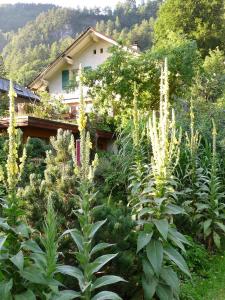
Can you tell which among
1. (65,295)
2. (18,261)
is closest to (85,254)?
(65,295)

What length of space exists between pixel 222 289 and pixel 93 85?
12.0 m

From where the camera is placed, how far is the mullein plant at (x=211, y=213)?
20.1 ft

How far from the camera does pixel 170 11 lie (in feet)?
108

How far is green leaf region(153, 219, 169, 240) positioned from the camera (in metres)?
3.80

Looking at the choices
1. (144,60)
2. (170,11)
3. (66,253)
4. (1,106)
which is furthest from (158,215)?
(170,11)

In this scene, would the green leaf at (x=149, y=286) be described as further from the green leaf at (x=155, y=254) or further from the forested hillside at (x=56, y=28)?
the forested hillside at (x=56, y=28)

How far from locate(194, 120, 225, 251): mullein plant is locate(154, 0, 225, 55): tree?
27612 millimetres

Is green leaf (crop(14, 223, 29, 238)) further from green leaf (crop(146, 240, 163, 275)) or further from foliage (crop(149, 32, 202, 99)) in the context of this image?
foliage (crop(149, 32, 202, 99))

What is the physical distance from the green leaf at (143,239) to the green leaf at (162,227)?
0.40ft

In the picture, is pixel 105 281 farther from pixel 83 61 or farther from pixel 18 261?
pixel 83 61

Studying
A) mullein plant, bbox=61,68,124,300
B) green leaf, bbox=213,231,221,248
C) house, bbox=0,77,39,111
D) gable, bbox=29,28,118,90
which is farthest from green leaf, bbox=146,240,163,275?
house, bbox=0,77,39,111

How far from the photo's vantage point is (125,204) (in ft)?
23.9

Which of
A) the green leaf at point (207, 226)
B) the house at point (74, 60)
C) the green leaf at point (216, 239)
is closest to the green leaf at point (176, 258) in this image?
the green leaf at point (207, 226)

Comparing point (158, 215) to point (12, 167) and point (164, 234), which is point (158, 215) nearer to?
point (164, 234)
